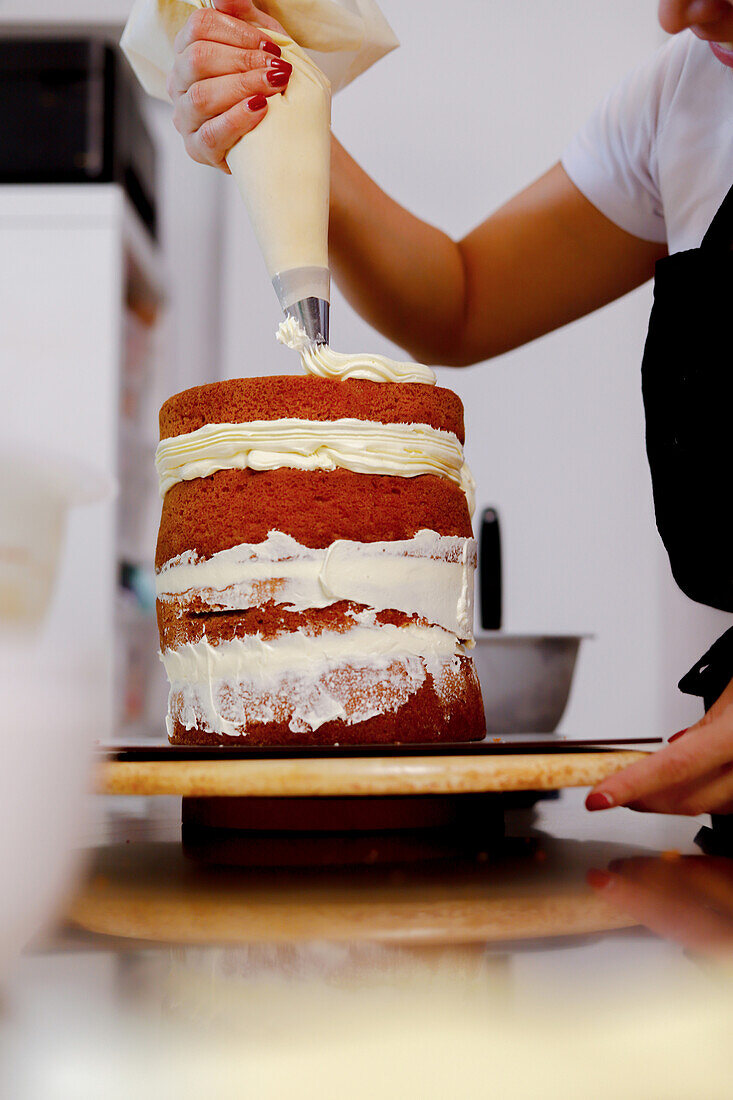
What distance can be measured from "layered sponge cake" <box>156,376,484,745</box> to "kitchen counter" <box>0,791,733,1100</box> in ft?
A: 0.76

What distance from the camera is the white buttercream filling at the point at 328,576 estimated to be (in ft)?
2.37

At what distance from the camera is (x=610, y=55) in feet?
7.72

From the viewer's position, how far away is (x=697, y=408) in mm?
850

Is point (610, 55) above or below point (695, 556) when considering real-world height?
above

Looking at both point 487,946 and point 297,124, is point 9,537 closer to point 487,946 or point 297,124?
point 487,946

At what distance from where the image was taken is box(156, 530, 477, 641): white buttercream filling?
0.72m

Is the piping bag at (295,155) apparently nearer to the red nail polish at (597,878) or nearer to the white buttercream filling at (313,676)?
the white buttercream filling at (313,676)

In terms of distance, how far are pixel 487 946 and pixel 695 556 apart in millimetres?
598

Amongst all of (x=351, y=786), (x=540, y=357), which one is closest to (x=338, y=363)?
(x=351, y=786)

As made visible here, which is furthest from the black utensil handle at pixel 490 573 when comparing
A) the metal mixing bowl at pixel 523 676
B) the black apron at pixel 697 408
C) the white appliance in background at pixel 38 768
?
the white appliance in background at pixel 38 768

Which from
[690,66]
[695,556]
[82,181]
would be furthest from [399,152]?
[695,556]

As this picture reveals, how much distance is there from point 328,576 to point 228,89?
37 cm

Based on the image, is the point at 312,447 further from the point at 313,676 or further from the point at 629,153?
the point at 629,153

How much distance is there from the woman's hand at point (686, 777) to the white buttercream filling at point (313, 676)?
25cm
